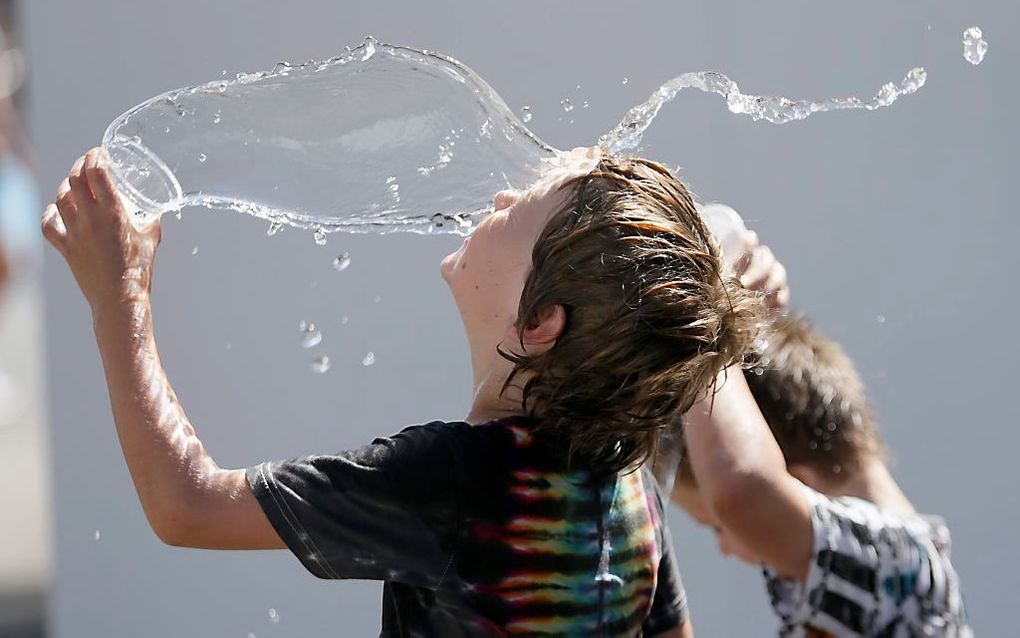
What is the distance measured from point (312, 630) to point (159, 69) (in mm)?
1168

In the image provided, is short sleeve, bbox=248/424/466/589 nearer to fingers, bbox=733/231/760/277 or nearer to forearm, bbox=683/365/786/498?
forearm, bbox=683/365/786/498

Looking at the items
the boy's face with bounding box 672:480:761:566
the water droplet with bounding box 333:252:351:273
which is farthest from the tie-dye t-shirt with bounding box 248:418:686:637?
the water droplet with bounding box 333:252:351:273

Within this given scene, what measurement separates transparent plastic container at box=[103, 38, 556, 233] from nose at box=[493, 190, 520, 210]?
0.09 metres

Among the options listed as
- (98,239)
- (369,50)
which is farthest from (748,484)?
(98,239)

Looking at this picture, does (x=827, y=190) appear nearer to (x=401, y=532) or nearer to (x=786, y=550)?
(x=786, y=550)

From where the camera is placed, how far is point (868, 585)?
5.91 ft

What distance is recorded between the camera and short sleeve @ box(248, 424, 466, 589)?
50.7 inches

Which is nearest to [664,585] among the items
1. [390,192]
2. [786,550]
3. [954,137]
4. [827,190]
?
[786,550]

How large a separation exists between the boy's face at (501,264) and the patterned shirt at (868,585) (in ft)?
1.91

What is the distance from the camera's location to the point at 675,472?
Result: 6.72 ft

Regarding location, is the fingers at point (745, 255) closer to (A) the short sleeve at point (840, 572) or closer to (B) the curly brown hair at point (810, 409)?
(B) the curly brown hair at point (810, 409)

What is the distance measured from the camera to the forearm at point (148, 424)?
1.29 meters

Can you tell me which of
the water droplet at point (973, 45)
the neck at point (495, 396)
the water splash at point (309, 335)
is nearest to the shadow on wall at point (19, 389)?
the water splash at point (309, 335)

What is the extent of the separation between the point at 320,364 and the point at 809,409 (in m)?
1.00
